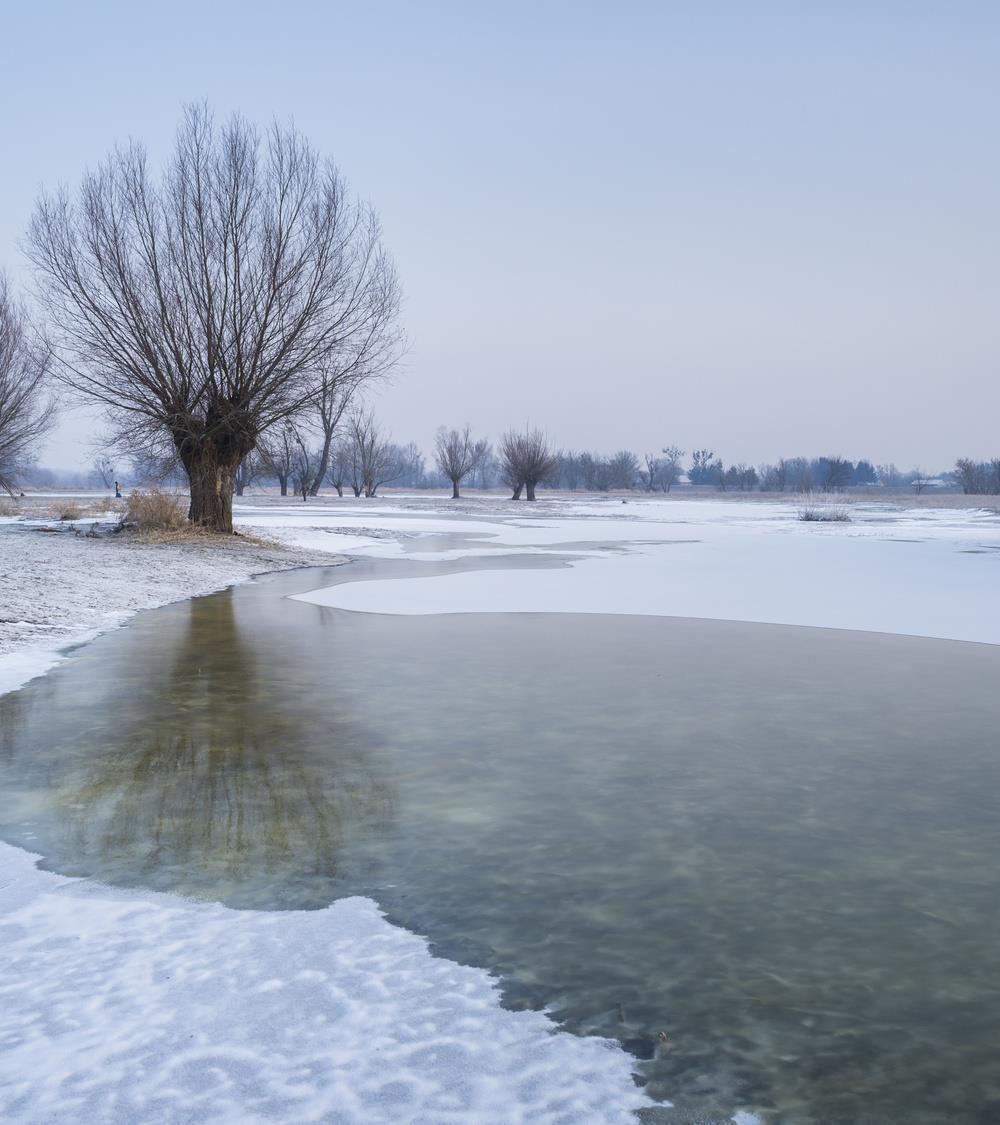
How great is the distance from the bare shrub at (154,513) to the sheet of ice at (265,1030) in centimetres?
1933

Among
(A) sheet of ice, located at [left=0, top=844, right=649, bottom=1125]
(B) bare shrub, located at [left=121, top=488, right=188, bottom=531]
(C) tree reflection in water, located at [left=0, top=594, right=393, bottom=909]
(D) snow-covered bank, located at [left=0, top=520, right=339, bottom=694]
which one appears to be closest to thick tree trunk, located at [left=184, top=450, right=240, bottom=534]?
(B) bare shrub, located at [left=121, top=488, right=188, bottom=531]

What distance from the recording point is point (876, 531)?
32.1 m

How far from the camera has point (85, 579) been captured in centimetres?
1409

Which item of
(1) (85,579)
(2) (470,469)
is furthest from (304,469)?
(1) (85,579)

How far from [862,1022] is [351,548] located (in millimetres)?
21989

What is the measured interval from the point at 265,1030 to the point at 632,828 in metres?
2.16

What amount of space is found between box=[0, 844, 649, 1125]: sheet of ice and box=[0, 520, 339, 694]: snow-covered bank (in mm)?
4888

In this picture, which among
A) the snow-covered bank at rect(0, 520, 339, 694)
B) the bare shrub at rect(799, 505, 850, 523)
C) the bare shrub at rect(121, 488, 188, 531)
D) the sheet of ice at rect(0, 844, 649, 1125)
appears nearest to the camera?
the sheet of ice at rect(0, 844, 649, 1125)

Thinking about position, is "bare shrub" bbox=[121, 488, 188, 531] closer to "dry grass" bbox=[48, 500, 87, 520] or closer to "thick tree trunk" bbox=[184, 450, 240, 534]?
"thick tree trunk" bbox=[184, 450, 240, 534]

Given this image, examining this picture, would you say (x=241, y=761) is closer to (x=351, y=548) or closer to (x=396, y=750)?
(x=396, y=750)

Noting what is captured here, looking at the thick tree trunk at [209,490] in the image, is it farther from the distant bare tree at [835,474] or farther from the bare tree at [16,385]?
the distant bare tree at [835,474]

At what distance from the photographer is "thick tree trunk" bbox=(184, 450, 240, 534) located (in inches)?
897

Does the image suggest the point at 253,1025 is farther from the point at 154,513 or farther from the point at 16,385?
the point at 16,385

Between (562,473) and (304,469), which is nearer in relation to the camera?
(304,469)
